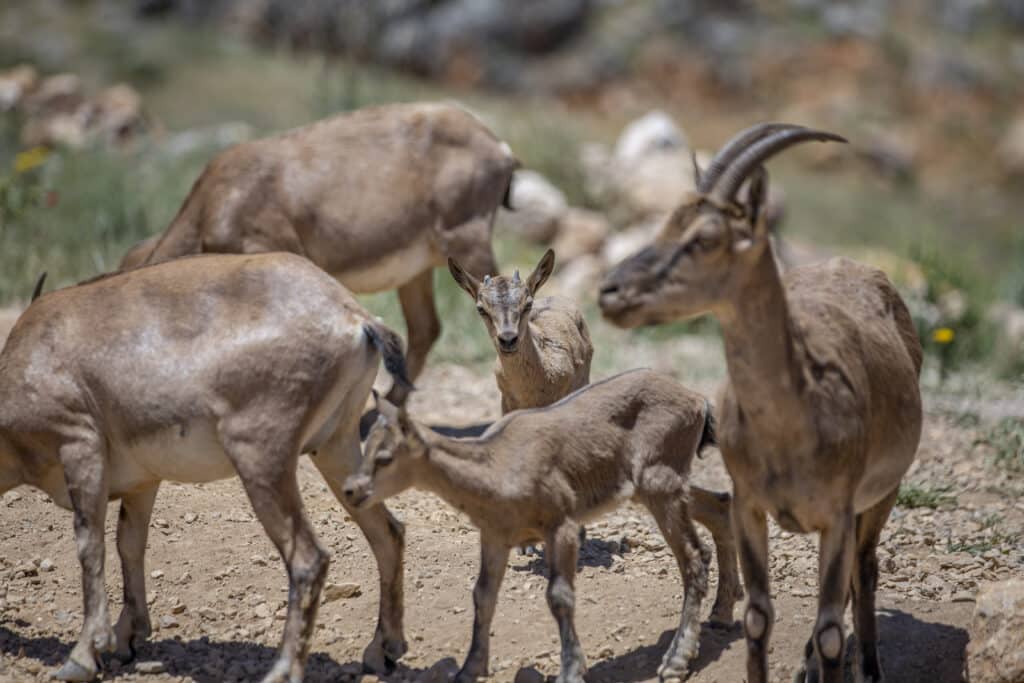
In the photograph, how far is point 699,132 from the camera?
92.9ft

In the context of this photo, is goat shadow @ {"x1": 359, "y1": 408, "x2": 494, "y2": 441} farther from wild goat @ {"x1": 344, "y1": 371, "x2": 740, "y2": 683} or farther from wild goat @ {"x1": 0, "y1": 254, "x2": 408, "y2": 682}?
wild goat @ {"x1": 0, "y1": 254, "x2": 408, "y2": 682}

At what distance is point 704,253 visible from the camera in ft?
17.0

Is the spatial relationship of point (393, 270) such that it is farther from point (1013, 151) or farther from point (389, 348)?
point (1013, 151)

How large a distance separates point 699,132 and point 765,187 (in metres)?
23.6

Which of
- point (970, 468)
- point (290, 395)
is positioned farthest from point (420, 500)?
point (970, 468)

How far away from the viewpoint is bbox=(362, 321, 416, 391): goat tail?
6.44m

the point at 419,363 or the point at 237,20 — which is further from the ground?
the point at 419,363

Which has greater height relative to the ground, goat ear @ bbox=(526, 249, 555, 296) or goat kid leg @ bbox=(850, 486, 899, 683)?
goat ear @ bbox=(526, 249, 555, 296)

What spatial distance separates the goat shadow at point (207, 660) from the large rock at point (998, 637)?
2427 millimetres

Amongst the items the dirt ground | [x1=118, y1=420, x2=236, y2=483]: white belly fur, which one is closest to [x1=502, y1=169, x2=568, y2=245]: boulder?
the dirt ground

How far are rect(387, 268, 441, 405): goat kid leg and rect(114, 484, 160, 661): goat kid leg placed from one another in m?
4.25

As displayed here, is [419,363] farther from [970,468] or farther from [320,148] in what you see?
[970,468]

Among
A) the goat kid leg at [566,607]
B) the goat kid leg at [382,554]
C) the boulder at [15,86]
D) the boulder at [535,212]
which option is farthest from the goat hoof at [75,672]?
the boulder at [15,86]

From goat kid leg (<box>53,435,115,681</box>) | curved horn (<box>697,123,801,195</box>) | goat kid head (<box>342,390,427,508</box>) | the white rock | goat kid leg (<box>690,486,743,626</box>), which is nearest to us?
curved horn (<box>697,123,801,195</box>)
